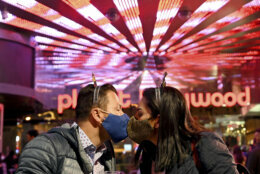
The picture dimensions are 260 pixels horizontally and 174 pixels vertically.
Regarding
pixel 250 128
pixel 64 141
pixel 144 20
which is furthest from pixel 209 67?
pixel 64 141

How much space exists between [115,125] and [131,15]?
4.86 metres

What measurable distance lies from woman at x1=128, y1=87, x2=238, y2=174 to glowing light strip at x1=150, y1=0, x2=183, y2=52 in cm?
466

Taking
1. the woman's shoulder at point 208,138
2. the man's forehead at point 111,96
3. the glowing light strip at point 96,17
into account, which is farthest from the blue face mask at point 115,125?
the glowing light strip at point 96,17

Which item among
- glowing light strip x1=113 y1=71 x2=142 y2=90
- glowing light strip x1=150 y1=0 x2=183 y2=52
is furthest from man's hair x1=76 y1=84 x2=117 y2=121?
glowing light strip x1=113 y1=71 x2=142 y2=90

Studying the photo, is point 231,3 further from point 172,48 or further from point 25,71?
point 25,71

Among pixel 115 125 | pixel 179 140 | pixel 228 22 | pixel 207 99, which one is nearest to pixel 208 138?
pixel 179 140

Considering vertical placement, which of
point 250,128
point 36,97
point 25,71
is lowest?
point 250,128

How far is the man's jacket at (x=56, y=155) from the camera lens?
1.97 m

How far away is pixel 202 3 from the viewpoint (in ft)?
21.2

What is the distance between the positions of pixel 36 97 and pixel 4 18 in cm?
868

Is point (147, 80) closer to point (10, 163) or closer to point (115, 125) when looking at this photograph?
point (10, 163)

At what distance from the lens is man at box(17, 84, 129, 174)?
2.01m

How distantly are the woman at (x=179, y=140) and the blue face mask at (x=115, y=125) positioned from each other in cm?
47

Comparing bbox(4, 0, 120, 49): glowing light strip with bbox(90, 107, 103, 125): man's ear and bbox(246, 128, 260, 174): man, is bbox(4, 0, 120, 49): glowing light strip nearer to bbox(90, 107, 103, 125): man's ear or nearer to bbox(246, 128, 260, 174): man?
bbox(246, 128, 260, 174): man
